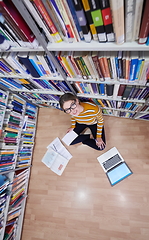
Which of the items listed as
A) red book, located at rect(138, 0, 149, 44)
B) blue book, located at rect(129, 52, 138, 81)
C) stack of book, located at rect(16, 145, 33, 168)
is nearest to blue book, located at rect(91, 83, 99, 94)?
blue book, located at rect(129, 52, 138, 81)

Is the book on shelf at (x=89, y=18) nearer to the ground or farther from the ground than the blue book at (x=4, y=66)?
farther from the ground

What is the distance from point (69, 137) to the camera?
212 cm

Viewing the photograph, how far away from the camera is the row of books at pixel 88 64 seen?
0.88 meters

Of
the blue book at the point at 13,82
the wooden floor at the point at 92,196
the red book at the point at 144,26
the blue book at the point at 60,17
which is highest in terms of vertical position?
the blue book at the point at 60,17

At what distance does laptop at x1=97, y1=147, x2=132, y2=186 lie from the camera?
1854mm

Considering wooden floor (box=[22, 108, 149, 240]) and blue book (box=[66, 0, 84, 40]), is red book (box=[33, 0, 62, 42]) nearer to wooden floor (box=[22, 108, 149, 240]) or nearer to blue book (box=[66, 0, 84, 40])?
blue book (box=[66, 0, 84, 40])

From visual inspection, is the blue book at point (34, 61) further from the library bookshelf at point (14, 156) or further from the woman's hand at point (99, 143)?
the woman's hand at point (99, 143)

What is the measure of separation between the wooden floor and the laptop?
0.18 ft

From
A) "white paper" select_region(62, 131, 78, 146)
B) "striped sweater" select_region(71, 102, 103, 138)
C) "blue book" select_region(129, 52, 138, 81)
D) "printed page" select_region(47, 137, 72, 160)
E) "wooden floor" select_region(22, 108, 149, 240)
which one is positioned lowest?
"wooden floor" select_region(22, 108, 149, 240)

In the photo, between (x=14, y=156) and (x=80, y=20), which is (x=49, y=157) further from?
(x=80, y=20)

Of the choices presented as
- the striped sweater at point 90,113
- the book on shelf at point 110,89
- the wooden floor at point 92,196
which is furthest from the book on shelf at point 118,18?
the wooden floor at point 92,196

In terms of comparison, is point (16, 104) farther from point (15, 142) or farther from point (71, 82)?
point (71, 82)

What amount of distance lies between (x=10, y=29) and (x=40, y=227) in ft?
7.57

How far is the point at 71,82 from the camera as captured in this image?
1.33 meters
